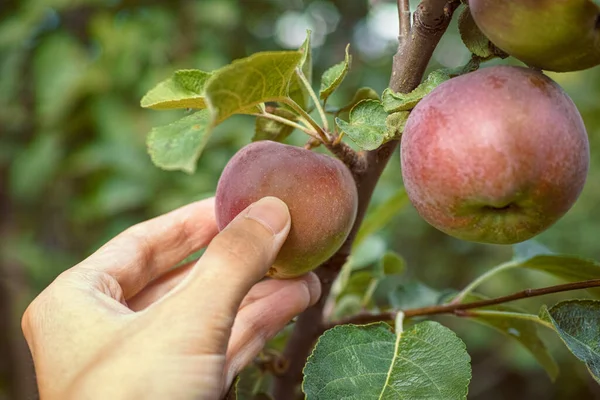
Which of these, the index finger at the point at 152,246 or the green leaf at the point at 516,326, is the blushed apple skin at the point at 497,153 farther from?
the index finger at the point at 152,246

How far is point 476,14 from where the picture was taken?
1.67 ft

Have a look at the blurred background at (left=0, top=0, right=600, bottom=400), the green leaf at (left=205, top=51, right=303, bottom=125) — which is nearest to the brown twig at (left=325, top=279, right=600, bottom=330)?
the green leaf at (left=205, top=51, right=303, bottom=125)

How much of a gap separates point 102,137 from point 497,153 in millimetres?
1599

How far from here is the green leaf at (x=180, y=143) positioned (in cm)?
48

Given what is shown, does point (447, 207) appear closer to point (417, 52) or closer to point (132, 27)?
point (417, 52)

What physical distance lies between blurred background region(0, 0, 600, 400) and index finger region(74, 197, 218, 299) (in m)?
0.72

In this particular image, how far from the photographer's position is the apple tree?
0.48 meters

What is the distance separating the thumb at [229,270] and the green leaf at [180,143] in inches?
3.3

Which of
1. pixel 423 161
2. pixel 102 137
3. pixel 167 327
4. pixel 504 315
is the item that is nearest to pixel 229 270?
pixel 167 327

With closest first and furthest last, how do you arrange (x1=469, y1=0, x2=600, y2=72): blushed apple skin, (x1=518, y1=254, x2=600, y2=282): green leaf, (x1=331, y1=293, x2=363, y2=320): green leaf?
(x1=469, y1=0, x2=600, y2=72): blushed apple skin → (x1=518, y1=254, x2=600, y2=282): green leaf → (x1=331, y1=293, x2=363, y2=320): green leaf

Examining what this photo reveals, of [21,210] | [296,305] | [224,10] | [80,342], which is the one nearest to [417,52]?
[296,305]

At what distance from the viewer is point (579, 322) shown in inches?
26.5

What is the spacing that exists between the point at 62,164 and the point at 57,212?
288 millimetres

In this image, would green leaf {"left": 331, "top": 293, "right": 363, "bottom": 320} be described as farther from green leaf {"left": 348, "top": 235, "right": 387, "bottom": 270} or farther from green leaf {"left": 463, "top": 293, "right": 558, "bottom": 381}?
green leaf {"left": 463, "top": 293, "right": 558, "bottom": 381}
